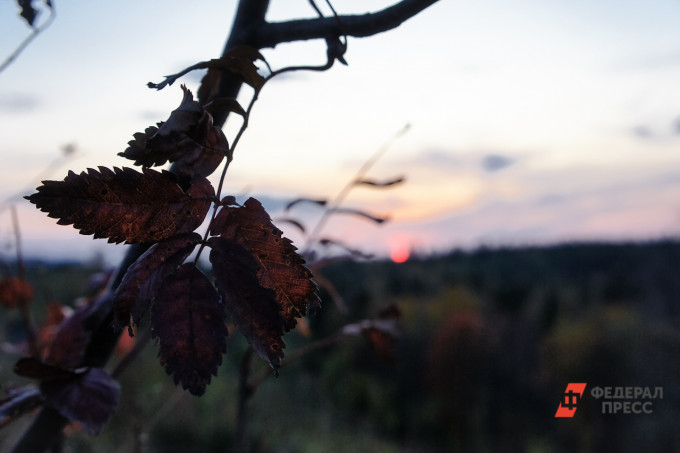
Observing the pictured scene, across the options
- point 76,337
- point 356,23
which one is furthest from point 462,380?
point 356,23

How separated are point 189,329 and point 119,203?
0.33ft

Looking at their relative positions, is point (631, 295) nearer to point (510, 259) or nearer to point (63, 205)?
point (510, 259)

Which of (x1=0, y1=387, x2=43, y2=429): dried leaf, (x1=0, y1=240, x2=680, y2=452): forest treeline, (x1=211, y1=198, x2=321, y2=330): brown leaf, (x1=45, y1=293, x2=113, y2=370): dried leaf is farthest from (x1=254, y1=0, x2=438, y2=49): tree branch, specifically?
(x1=0, y1=240, x2=680, y2=452): forest treeline

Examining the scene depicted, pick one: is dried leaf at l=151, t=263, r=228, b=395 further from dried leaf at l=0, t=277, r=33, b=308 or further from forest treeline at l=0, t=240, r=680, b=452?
forest treeline at l=0, t=240, r=680, b=452

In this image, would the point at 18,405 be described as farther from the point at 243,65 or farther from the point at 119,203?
the point at 243,65

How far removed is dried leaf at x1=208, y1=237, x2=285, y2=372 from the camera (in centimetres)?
34

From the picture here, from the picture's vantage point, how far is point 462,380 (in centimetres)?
518

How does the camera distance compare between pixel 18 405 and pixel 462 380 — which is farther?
pixel 462 380

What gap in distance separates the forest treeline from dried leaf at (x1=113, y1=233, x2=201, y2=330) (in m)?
3.65

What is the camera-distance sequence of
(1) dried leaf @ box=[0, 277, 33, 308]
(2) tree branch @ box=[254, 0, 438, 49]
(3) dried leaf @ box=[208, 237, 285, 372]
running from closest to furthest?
(3) dried leaf @ box=[208, 237, 285, 372]
(2) tree branch @ box=[254, 0, 438, 49]
(1) dried leaf @ box=[0, 277, 33, 308]

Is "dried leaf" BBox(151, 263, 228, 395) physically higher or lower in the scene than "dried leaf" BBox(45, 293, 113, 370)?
higher

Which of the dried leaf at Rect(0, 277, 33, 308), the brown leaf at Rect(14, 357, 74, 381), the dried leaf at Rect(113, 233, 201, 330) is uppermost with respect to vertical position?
the dried leaf at Rect(113, 233, 201, 330)

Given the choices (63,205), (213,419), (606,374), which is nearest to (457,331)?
(606,374)

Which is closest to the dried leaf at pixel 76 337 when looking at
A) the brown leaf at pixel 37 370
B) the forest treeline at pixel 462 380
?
the brown leaf at pixel 37 370
